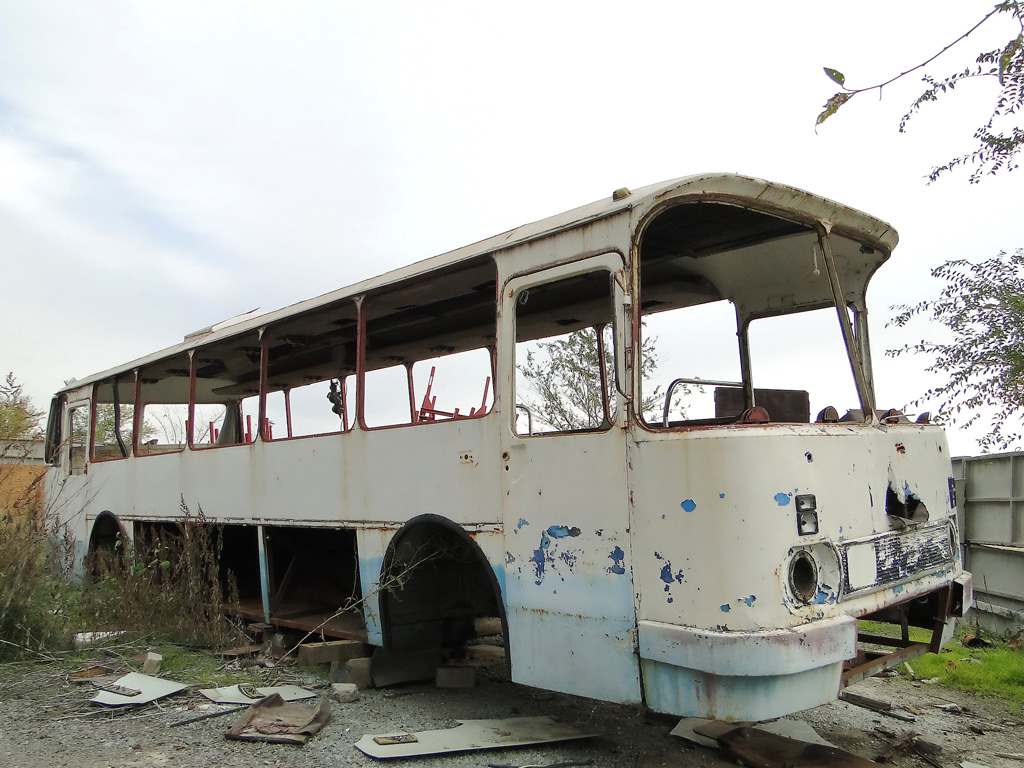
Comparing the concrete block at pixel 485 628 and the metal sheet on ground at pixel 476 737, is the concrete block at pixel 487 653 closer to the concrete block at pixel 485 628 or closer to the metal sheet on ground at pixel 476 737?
the concrete block at pixel 485 628

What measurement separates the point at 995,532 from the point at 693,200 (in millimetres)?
5501

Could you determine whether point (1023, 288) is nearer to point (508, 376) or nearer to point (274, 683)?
point (508, 376)

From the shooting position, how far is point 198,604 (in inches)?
265

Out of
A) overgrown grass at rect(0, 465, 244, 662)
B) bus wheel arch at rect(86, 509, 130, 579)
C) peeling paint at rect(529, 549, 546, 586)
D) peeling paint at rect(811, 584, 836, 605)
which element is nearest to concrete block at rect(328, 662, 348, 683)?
overgrown grass at rect(0, 465, 244, 662)

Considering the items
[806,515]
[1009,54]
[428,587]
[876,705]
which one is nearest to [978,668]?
[876,705]

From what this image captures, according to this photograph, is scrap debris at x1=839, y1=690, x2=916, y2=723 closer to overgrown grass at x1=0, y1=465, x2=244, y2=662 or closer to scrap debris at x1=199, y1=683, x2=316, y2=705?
scrap debris at x1=199, y1=683, x2=316, y2=705

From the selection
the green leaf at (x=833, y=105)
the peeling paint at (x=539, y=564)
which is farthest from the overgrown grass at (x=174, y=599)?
the green leaf at (x=833, y=105)

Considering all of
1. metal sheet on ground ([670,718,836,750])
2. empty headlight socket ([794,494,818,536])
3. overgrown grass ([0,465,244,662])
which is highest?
empty headlight socket ([794,494,818,536])

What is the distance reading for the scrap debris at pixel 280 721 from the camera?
428cm

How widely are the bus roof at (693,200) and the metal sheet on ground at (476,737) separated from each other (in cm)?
256

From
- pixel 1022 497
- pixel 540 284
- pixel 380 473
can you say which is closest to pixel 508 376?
pixel 540 284

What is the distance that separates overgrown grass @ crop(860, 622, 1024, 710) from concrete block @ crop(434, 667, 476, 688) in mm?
2619

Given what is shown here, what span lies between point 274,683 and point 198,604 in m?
1.60

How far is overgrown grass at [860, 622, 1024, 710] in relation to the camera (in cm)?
539
